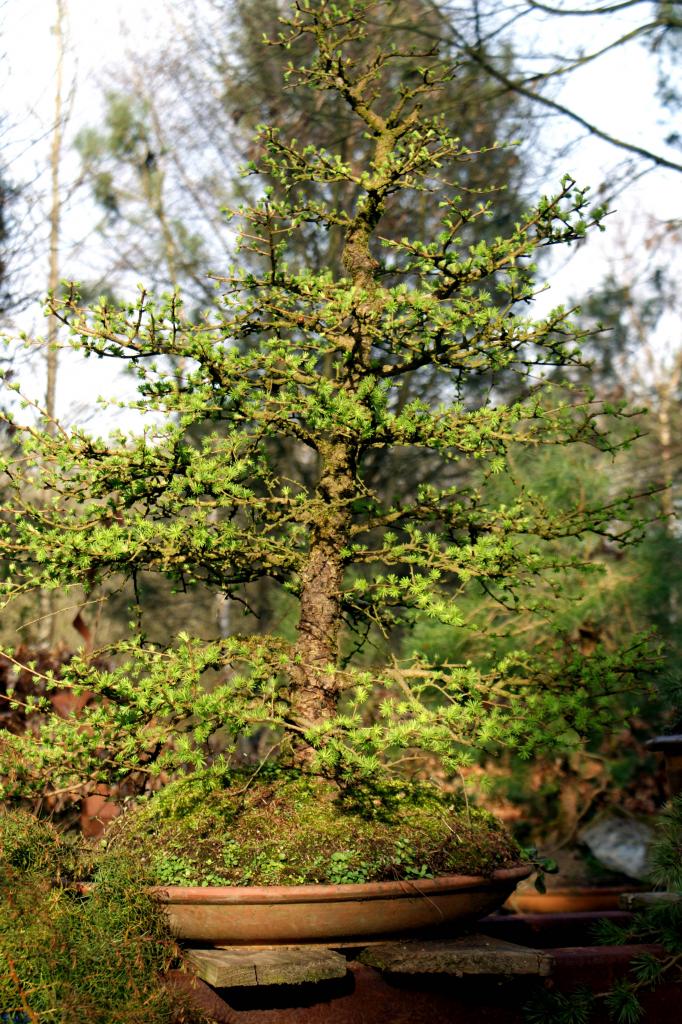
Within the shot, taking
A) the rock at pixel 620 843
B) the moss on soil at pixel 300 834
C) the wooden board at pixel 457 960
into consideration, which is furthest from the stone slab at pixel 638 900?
the rock at pixel 620 843

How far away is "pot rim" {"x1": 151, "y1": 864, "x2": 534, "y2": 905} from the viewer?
227 centimetres

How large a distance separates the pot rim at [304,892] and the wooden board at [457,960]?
0.13m

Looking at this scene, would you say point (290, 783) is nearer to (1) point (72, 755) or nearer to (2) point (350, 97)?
(1) point (72, 755)

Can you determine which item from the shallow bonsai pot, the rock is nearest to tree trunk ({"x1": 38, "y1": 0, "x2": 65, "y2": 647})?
the rock

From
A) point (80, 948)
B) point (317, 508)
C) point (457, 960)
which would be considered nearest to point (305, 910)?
point (457, 960)

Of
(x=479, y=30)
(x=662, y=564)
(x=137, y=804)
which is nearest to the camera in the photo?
(x=137, y=804)

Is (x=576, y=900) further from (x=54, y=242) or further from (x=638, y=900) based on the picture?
(x=54, y=242)

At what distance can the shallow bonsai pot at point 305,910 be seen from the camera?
229 cm

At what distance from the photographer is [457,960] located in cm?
225

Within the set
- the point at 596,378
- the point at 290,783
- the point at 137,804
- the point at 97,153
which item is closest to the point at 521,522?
the point at 290,783

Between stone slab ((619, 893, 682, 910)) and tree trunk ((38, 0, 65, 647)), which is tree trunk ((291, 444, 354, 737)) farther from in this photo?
tree trunk ((38, 0, 65, 647))

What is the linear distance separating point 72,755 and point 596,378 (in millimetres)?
12689

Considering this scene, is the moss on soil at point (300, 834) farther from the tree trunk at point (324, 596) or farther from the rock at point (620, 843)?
the rock at point (620, 843)

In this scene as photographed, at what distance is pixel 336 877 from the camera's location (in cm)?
242
